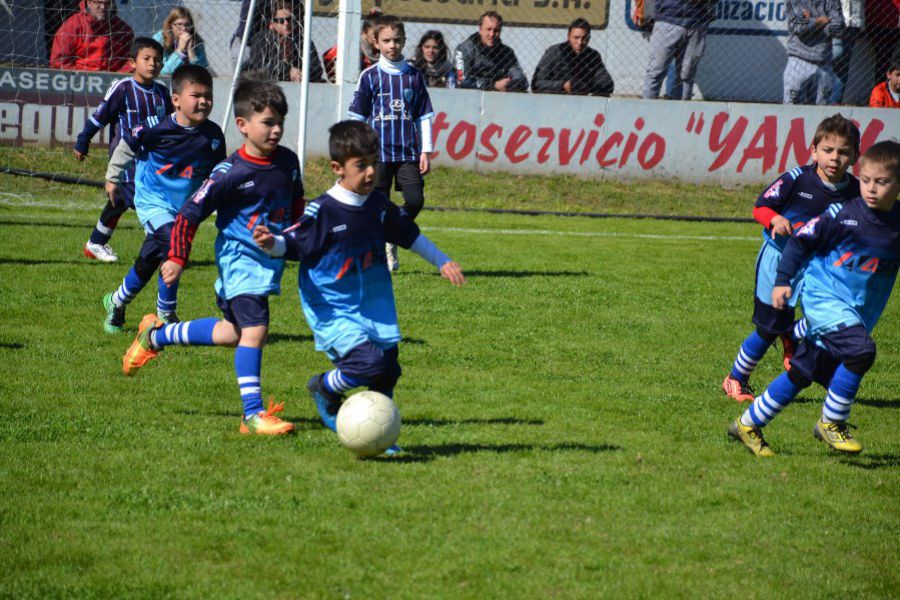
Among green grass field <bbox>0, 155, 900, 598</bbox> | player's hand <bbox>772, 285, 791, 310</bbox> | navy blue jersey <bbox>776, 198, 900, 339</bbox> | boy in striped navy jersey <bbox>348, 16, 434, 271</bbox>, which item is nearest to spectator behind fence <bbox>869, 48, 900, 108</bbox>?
green grass field <bbox>0, 155, 900, 598</bbox>

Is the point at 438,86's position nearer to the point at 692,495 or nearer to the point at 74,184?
the point at 74,184

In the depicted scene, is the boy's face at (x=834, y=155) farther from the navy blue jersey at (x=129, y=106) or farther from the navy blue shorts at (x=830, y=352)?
the navy blue jersey at (x=129, y=106)

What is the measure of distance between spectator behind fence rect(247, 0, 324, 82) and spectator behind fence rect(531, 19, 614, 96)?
318 cm

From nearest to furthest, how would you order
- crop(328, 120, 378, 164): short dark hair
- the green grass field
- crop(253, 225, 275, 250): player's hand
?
1. the green grass field
2. crop(253, 225, 275, 250): player's hand
3. crop(328, 120, 378, 164): short dark hair

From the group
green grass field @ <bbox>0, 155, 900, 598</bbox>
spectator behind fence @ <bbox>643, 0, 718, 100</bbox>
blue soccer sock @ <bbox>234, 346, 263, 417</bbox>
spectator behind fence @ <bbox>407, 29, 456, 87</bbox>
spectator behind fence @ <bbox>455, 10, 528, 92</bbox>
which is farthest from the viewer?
spectator behind fence @ <bbox>643, 0, 718, 100</bbox>

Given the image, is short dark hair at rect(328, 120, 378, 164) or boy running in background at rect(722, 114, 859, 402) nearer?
short dark hair at rect(328, 120, 378, 164)

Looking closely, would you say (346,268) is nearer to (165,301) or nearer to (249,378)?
(249,378)

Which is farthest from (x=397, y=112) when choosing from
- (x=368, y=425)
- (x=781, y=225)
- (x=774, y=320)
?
(x=368, y=425)

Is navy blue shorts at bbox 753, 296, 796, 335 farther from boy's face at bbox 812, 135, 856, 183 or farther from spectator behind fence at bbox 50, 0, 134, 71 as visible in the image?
spectator behind fence at bbox 50, 0, 134, 71

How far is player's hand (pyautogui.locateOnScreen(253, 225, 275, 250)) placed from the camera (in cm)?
525

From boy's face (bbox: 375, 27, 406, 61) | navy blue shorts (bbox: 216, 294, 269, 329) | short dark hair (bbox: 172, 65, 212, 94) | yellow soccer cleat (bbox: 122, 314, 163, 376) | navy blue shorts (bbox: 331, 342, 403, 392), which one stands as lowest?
yellow soccer cleat (bbox: 122, 314, 163, 376)

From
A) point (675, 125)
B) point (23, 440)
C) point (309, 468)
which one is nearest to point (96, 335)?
point (23, 440)

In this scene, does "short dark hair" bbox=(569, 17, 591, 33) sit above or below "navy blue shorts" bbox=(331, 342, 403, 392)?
above

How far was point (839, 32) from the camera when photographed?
17031 millimetres
